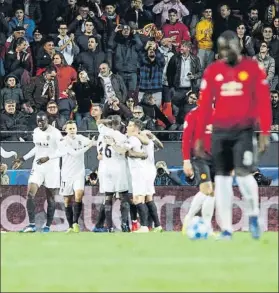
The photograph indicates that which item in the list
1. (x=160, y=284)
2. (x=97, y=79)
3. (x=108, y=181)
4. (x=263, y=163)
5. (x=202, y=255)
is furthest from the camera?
(x=97, y=79)

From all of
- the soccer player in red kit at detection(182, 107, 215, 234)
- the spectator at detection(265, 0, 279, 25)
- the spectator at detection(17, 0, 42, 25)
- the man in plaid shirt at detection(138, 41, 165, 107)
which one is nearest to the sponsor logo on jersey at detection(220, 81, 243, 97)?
the soccer player in red kit at detection(182, 107, 215, 234)

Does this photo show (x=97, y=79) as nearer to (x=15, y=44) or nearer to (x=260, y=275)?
(x=15, y=44)

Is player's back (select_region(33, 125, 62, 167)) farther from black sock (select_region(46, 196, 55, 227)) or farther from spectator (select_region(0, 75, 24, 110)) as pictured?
spectator (select_region(0, 75, 24, 110))

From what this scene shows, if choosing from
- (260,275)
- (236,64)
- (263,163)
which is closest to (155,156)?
(263,163)

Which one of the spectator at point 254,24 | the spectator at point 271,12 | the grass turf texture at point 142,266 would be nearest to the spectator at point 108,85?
the spectator at point 254,24

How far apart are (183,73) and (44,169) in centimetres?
544

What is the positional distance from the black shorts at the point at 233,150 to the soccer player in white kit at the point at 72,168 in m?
8.27

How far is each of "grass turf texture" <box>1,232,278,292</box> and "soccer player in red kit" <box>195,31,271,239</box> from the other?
64 cm

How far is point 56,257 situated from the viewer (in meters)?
13.2

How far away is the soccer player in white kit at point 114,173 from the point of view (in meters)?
21.6

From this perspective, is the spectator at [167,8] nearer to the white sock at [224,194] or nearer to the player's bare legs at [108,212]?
the player's bare legs at [108,212]

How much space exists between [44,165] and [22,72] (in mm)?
4342

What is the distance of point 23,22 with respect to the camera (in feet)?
89.2

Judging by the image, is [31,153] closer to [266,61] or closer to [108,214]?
[108,214]
